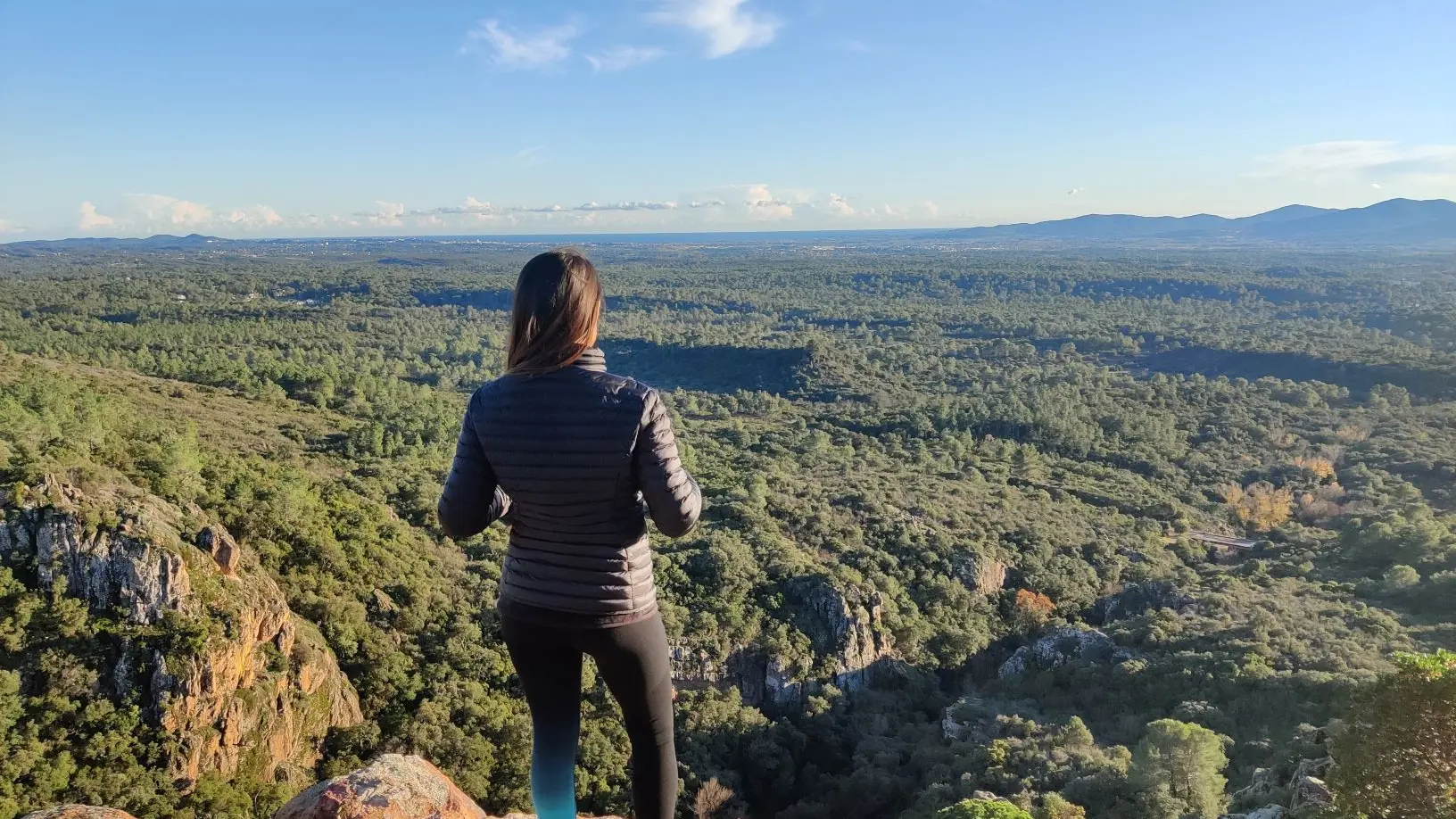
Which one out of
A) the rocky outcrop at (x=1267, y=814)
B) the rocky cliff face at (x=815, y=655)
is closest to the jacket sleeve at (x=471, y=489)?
the rocky outcrop at (x=1267, y=814)

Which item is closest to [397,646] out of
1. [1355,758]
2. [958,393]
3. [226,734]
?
[226,734]

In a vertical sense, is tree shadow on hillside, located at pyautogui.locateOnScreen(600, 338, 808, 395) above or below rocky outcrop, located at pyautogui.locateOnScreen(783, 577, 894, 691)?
above

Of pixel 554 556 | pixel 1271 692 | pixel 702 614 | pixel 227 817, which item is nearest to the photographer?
pixel 554 556

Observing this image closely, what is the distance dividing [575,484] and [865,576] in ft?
115

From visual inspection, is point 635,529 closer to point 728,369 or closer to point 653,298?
point 728,369

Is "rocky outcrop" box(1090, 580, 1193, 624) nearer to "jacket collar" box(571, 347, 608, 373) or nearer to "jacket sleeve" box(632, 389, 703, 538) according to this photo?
"jacket sleeve" box(632, 389, 703, 538)

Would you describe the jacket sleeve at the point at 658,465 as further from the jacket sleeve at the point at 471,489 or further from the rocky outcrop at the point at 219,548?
the rocky outcrop at the point at 219,548

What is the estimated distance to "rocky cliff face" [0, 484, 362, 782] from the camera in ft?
51.8

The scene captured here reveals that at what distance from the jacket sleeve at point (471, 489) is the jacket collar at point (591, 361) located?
380 mm

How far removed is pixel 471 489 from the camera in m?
2.76

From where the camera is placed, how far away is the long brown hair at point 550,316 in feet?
8.80

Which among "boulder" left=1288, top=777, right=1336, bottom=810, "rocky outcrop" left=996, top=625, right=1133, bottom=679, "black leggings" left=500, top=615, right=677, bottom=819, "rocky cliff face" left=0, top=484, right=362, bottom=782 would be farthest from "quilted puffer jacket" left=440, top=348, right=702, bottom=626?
"rocky outcrop" left=996, top=625, right=1133, bottom=679

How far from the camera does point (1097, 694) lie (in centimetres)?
2767

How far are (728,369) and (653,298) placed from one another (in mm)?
68291
